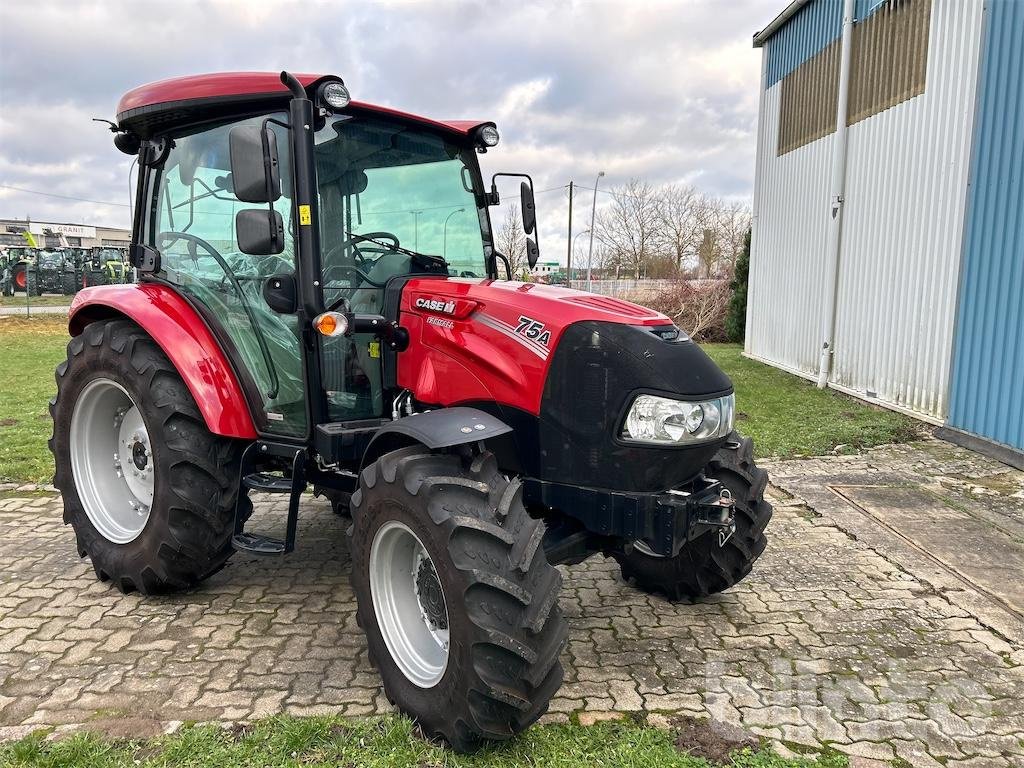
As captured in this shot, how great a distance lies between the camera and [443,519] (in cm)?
252

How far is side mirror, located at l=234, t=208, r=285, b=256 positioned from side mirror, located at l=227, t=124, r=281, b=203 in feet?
0.29

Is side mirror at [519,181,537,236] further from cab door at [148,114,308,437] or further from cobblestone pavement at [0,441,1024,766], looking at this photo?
cobblestone pavement at [0,441,1024,766]

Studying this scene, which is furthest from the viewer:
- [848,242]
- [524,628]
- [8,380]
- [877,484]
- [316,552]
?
→ [8,380]

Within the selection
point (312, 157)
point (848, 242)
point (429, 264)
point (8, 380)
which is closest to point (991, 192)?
point (848, 242)

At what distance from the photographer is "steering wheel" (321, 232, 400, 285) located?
3.41 metres

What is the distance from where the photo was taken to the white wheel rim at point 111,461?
13.4 ft

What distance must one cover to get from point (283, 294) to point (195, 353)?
2.17ft

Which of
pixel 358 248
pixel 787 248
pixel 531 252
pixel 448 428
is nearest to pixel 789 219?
pixel 787 248

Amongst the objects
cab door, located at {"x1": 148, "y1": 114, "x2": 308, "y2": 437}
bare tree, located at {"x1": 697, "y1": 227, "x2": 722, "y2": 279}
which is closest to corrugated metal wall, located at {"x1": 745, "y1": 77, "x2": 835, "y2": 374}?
cab door, located at {"x1": 148, "y1": 114, "x2": 308, "y2": 437}

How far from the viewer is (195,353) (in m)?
3.62

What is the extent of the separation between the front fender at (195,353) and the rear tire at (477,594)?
111 cm

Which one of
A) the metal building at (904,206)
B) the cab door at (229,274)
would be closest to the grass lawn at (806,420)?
Answer: the metal building at (904,206)

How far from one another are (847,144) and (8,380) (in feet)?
39.4

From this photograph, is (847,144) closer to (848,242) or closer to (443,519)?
(848,242)
